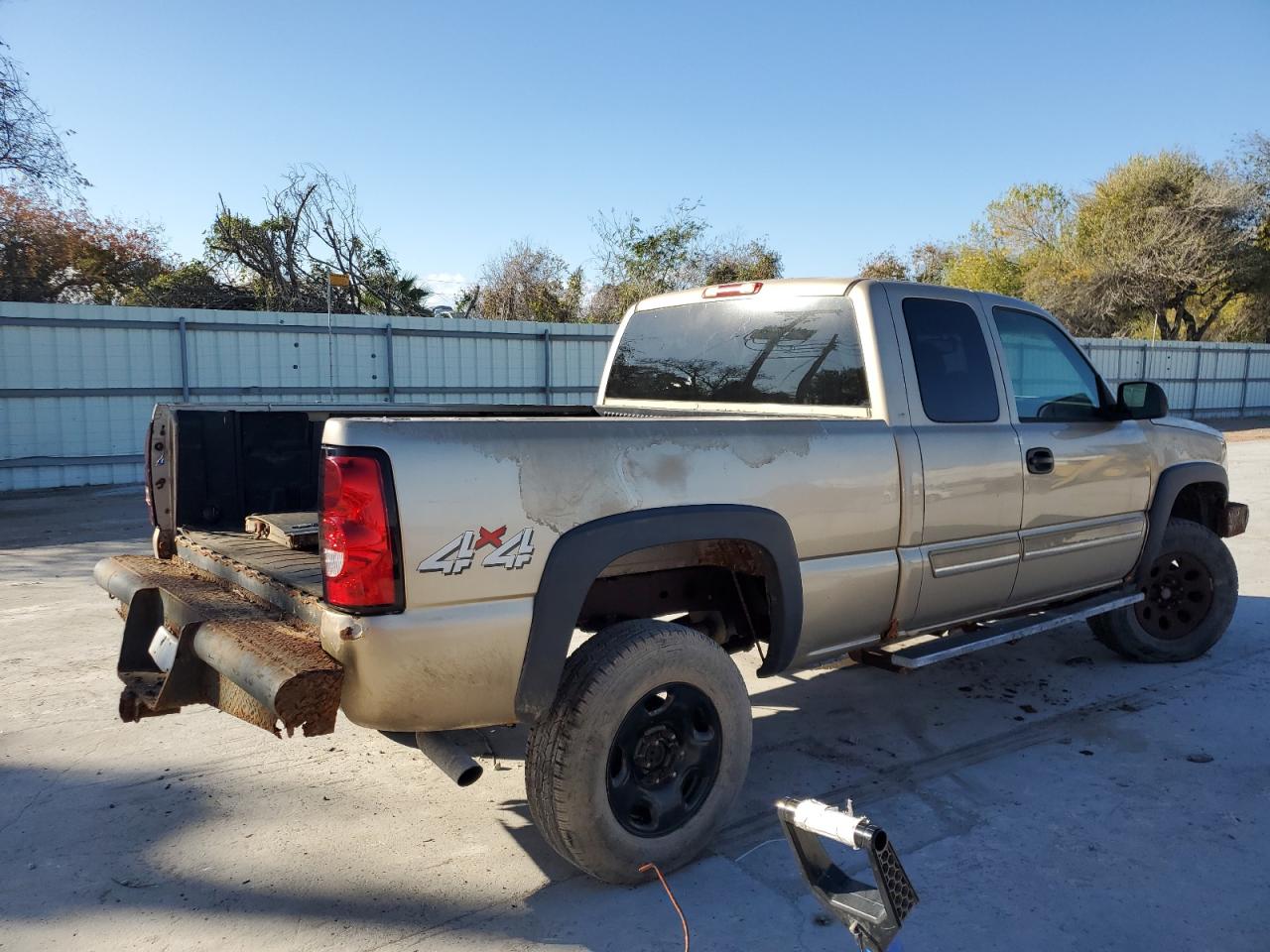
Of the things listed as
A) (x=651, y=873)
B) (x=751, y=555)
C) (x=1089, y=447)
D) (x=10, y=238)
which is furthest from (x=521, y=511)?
(x=10, y=238)

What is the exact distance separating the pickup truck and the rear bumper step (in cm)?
1

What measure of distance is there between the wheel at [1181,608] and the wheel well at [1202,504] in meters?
0.15

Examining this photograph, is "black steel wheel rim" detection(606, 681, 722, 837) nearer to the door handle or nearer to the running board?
the running board

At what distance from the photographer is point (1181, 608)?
5375 mm

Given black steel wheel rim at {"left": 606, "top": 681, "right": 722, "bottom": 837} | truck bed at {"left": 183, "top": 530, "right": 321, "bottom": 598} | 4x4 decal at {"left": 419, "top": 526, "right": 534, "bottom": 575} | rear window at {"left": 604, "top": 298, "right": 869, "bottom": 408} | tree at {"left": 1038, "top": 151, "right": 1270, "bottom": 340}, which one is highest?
tree at {"left": 1038, "top": 151, "right": 1270, "bottom": 340}

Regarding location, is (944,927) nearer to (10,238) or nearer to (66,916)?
(66,916)

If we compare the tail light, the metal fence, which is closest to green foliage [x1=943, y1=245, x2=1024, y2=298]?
the metal fence

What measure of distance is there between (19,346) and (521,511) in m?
12.2

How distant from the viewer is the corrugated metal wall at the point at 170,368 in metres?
12.2

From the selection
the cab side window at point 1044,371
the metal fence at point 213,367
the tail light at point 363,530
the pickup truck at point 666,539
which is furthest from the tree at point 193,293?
the tail light at point 363,530

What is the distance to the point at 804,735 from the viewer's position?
14.3ft

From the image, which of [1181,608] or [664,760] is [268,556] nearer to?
Result: [664,760]

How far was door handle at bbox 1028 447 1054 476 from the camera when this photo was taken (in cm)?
417

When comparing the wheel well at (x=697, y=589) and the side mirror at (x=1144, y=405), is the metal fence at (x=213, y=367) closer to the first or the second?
the wheel well at (x=697, y=589)
